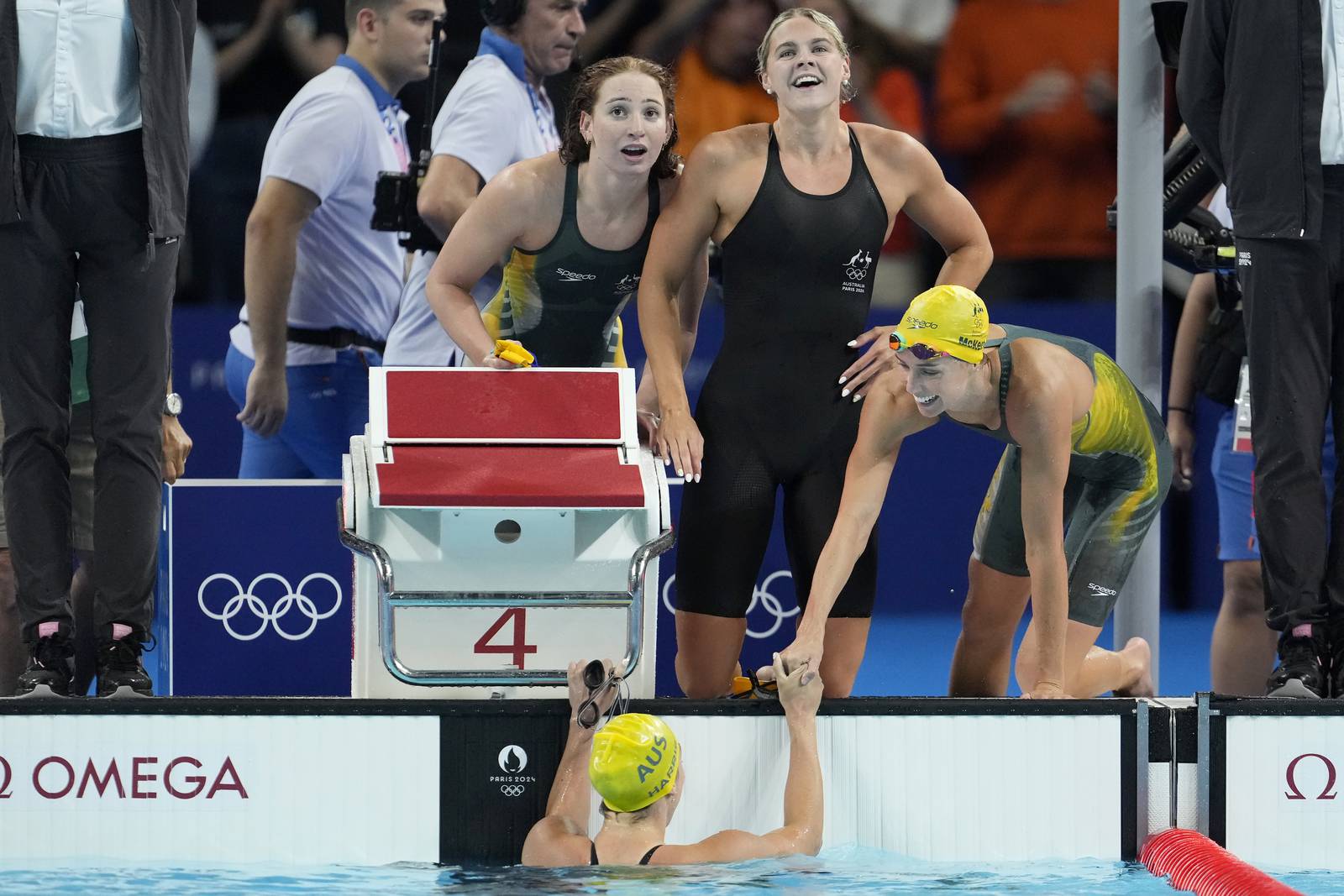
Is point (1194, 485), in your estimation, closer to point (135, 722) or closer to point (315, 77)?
point (315, 77)

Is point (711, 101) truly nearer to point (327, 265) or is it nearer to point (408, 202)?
point (408, 202)

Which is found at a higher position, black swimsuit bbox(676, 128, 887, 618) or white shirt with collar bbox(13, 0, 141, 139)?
white shirt with collar bbox(13, 0, 141, 139)

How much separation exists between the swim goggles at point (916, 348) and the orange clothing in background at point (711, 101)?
10.5 feet

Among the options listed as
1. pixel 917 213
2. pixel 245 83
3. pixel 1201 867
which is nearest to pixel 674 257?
pixel 917 213

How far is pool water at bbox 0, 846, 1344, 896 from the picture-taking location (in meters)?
3.42

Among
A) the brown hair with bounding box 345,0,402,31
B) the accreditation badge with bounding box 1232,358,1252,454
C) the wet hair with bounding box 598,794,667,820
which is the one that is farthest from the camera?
the brown hair with bounding box 345,0,402,31

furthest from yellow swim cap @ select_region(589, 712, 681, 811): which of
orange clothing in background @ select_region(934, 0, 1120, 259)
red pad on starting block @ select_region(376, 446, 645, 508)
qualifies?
orange clothing in background @ select_region(934, 0, 1120, 259)

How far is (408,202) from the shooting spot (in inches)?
238

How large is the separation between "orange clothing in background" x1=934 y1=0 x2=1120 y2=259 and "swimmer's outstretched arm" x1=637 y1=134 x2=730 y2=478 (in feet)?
10.4

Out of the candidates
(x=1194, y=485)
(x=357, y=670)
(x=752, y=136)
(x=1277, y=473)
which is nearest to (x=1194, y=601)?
(x=1194, y=485)

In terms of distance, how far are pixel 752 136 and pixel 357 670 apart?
1.56 m

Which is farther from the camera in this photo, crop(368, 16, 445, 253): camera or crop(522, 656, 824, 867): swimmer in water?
crop(368, 16, 445, 253): camera

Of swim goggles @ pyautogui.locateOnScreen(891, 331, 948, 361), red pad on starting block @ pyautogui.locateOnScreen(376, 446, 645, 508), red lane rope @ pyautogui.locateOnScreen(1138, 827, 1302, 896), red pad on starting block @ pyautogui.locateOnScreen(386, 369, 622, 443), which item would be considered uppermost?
swim goggles @ pyautogui.locateOnScreen(891, 331, 948, 361)

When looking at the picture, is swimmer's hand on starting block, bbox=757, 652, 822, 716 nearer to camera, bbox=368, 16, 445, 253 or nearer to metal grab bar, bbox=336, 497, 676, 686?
metal grab bar, bbox=336, 497, 676, 686
